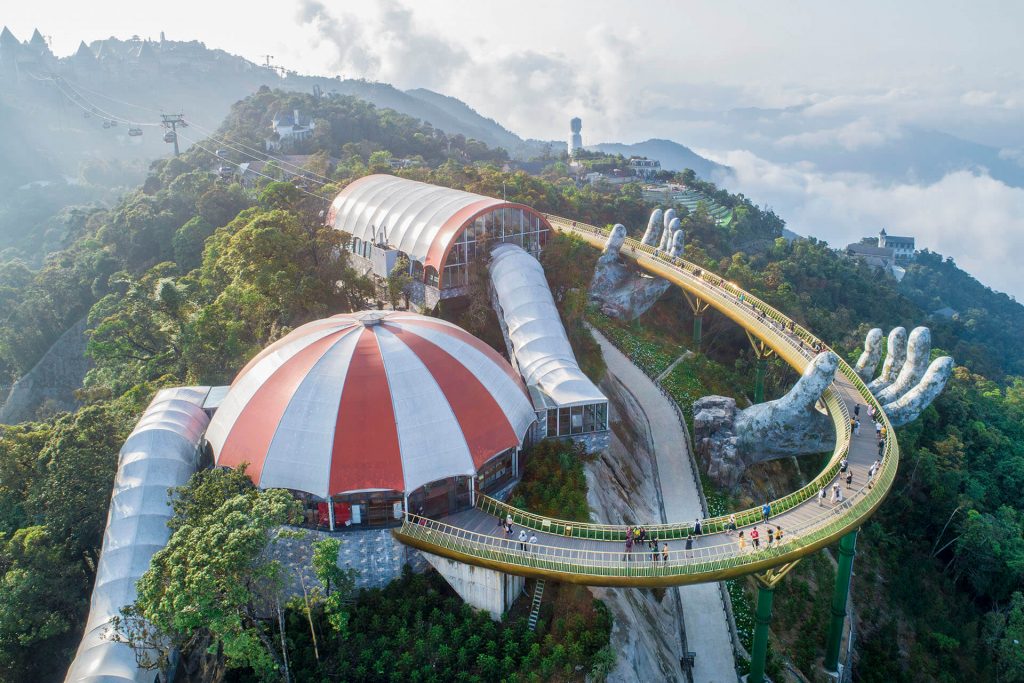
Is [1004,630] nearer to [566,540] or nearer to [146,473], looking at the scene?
[566,540]

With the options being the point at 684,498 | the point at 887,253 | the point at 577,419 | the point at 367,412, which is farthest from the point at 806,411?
the point at 887,253

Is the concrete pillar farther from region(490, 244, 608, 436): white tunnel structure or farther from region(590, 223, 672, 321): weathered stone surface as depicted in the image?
region(590, 223, 672, 321): weathered stone surface

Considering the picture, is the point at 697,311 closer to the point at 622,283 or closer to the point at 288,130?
the point at 622,283

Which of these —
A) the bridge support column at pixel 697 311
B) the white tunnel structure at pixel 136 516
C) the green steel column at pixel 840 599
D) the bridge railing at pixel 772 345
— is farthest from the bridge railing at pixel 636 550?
the bridge support column at pixel 697 311

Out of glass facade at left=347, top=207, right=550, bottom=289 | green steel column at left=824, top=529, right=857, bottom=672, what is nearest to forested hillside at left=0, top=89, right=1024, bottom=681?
glass facade at left=347, top=207, right=550, bottom=289

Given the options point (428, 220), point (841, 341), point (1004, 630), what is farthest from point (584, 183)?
point (1004, 630)
